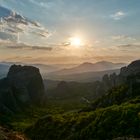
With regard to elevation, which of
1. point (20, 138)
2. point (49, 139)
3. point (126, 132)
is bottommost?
point (49, 139)

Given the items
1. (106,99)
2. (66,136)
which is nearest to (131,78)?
(106,99)

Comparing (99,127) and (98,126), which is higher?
(98,126)

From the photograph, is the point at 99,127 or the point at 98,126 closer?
the point at 99,127

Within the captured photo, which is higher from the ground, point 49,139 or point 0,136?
point 0,136

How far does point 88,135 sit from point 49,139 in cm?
1851

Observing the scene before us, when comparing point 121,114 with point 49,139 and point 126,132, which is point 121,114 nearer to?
point 126,132

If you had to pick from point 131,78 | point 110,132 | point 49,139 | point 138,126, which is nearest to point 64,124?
point 49,139

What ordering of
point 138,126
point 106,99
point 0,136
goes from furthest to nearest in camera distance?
point 106,99
point 138,126
point 0,136

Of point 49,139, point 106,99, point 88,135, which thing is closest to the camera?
point 88,135

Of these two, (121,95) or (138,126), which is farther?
(121,95)

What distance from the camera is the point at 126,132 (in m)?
69.0

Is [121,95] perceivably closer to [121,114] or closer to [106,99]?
[106,99]

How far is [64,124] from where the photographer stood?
100 meters

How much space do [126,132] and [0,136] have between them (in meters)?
47.8
